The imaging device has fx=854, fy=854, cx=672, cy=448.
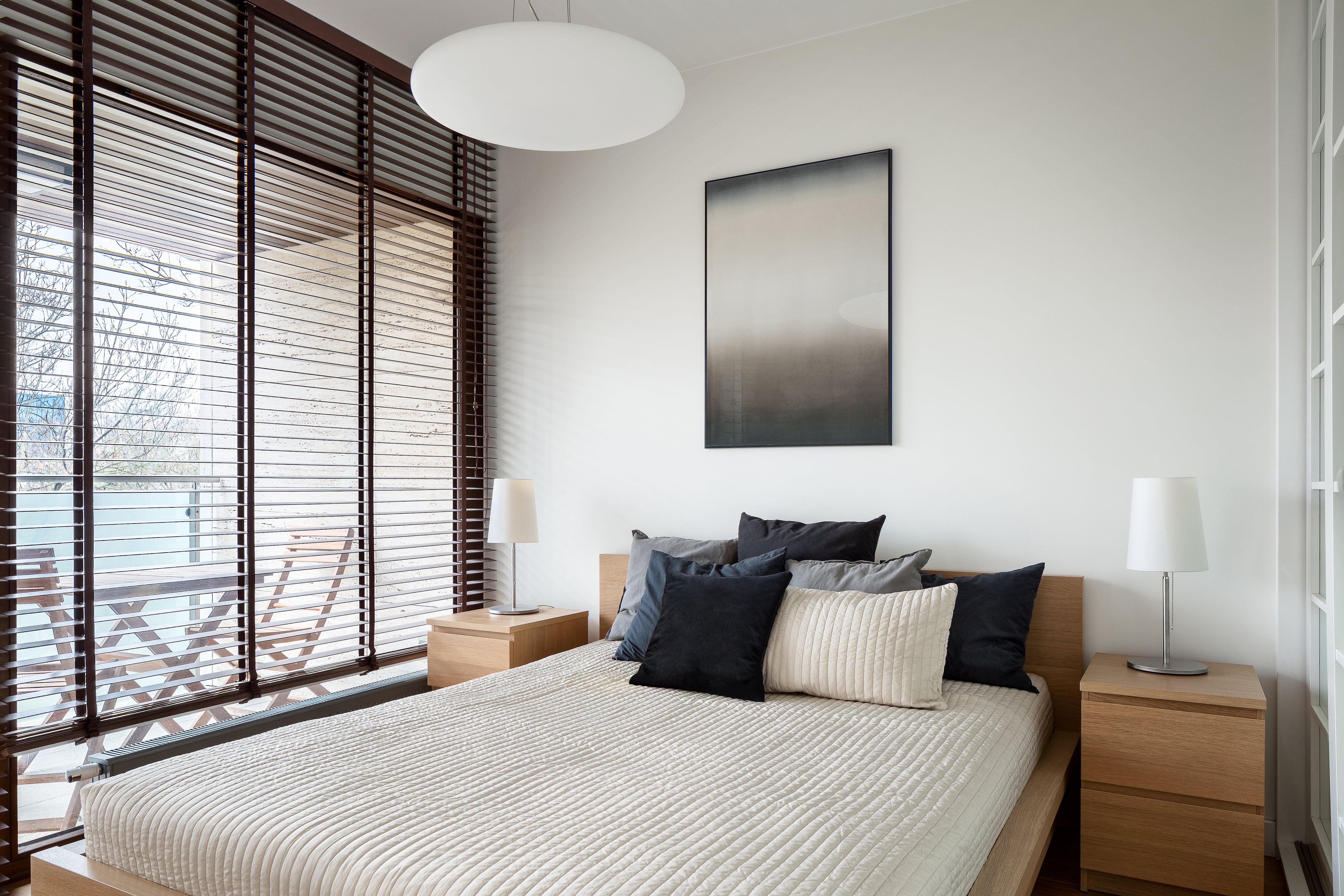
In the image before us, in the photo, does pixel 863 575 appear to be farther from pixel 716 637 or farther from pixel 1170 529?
pixel 1170 529

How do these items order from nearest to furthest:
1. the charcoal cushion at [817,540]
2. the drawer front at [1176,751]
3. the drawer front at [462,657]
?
the drawer front at [1176,751]
the charcoal cushion at [817,540]
the drawer front at [462,657]

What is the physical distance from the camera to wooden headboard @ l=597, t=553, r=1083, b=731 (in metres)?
2.75

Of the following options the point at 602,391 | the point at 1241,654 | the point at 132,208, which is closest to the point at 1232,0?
the point at 1241,654

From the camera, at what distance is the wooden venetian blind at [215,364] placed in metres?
2.41

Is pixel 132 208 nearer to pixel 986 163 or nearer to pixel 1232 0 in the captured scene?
pixel 986 163

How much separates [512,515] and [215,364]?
1206 millimetres

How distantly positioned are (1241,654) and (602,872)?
2.23m

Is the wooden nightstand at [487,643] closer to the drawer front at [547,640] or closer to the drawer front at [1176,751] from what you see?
the drawer front at [547,640]

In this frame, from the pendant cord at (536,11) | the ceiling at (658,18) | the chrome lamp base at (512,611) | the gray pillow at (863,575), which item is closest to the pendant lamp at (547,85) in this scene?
the pendant cord at (536,11)

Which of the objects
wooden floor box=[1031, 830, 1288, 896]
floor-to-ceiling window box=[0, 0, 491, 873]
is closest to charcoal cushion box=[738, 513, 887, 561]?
wooden floor box=[1031, 830, 1288, 896]

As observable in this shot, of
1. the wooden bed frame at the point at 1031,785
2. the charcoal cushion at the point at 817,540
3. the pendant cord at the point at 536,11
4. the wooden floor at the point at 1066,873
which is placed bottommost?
the wooden floor at the point at 1066,873

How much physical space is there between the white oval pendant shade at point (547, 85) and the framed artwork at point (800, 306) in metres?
1.26

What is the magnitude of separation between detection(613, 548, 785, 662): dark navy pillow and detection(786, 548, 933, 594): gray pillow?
9 centimetres

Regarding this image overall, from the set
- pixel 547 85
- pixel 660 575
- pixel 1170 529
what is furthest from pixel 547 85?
pixel 1170 529
